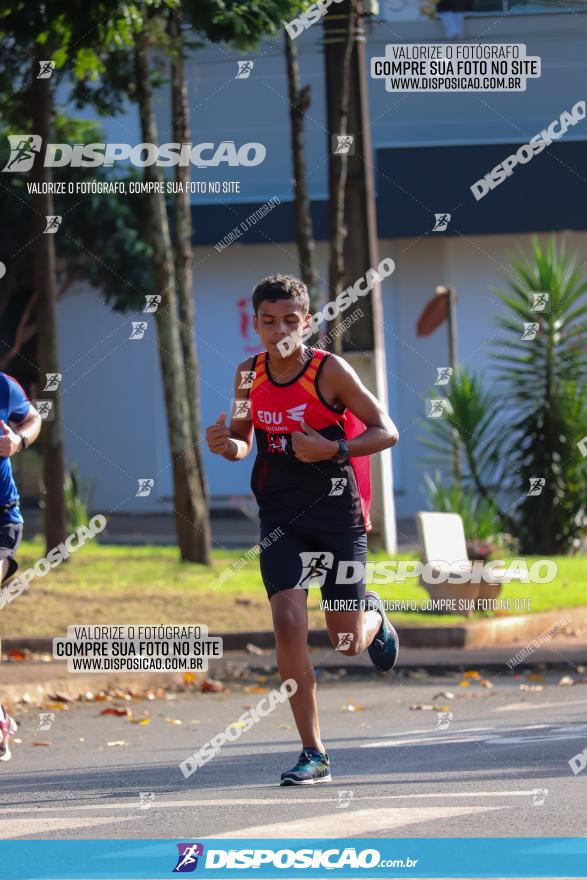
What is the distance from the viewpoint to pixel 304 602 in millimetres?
6180

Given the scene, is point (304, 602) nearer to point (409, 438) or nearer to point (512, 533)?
point (512, 533)

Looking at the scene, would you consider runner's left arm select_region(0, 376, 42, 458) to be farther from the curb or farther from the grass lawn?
the grass lawn

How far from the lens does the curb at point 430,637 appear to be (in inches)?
419

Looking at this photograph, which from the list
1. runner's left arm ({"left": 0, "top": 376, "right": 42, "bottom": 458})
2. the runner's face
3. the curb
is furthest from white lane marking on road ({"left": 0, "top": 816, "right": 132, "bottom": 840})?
the curb

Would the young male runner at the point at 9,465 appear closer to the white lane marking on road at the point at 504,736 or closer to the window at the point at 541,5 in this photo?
the white lane marking on road at the point at 504,736

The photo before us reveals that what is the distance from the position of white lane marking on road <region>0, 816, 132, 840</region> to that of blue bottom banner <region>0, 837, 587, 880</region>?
0.64ft

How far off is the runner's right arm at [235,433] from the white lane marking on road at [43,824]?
134 cm

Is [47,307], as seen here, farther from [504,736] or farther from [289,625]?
[289,625]

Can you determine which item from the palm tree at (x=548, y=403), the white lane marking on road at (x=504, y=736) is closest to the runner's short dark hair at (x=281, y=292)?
the white lane marking on road at (x=504, y=736)

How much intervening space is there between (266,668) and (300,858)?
18.3 ft

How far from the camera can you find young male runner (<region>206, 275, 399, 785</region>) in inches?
242

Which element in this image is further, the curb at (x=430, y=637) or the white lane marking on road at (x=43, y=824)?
the curb at (x=430, y=637)

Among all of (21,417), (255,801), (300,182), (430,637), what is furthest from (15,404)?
(300,182)

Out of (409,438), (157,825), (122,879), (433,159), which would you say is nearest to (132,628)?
(157,825)
